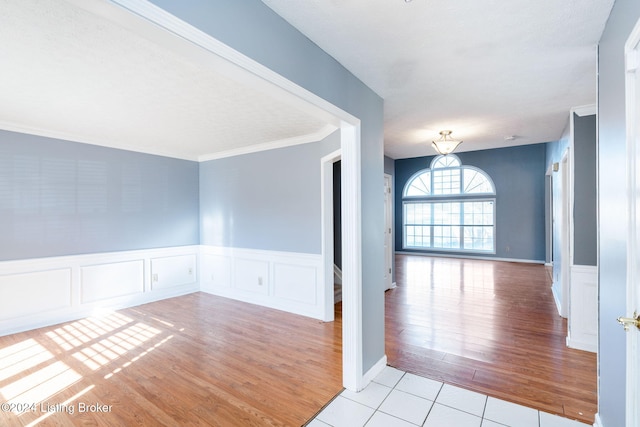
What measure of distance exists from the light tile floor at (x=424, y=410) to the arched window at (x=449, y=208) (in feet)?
21.9

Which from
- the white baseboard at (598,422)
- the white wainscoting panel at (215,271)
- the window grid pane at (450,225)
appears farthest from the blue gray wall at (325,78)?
the window grid pane at (450,225)

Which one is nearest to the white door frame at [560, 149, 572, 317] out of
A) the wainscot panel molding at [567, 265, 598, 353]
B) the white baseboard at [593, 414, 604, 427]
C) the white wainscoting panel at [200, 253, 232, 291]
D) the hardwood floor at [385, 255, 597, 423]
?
the hardwood floor at [385, 255, 597, 423]

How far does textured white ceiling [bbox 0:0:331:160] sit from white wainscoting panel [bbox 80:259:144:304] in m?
1.77

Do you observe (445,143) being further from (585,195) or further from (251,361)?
(251,361)

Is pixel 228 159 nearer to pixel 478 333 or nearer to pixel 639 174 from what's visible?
pixel 478 333

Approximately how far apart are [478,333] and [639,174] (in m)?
2.64

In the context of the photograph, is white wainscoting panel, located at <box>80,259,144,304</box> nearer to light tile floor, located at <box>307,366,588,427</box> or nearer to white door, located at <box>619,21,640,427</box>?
light tile floor, located at <box>307,366,588,427</box>

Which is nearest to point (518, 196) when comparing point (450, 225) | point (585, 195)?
point (450, 225)

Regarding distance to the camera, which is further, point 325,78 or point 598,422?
point 325,78

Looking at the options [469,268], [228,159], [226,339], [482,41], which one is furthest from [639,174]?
[469,268]

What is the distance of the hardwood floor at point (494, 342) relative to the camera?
2.32m

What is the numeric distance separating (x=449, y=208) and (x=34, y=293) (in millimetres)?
8787

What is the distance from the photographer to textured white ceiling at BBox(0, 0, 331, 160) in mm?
1676

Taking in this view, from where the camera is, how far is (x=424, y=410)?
6.91ft
